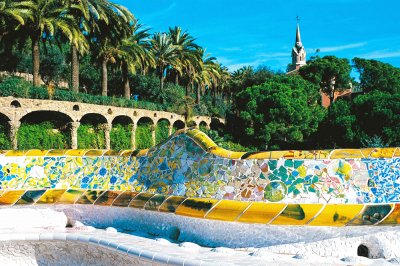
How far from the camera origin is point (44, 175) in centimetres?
595

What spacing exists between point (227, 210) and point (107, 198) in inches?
71.0

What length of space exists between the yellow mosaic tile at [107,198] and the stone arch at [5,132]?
1590 cm

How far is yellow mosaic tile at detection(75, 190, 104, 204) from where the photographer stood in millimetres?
5680

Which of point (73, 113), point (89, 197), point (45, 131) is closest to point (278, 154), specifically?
point (89, 197)

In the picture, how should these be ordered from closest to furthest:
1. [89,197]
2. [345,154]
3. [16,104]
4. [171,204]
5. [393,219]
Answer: [393,219] → [345,154] → [171,204] → [89,197] → [16,104]

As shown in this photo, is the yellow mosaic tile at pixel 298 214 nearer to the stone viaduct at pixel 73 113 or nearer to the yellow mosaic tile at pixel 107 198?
the yellow mosaic tile at pixel 107 198

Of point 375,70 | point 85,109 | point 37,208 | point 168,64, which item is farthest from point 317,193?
point 375,70

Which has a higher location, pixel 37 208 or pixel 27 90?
pixel 27 90

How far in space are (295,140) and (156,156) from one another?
1132 inches

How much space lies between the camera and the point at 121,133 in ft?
91.5

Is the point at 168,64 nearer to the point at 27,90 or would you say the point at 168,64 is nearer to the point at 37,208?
the point at 27,90

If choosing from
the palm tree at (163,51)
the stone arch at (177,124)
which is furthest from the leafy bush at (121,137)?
the palm tree at (163,51)

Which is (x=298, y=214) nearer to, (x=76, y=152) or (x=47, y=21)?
(x=76, y=152)

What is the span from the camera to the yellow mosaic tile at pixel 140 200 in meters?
5.28
